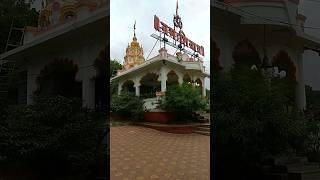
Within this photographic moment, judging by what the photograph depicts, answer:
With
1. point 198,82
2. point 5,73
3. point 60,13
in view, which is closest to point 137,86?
point 198,82

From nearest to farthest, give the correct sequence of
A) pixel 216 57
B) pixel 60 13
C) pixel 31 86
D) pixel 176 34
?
pixel 176 34 < pixel 216 57 < pixel 60 13 < pixel 31 86

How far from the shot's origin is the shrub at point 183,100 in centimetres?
379

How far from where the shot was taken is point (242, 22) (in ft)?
13.9

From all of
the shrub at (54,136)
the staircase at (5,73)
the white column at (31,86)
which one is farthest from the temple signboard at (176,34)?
the staircase at (5,73)

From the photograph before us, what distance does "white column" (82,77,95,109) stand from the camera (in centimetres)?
429

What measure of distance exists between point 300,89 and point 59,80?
108 inches

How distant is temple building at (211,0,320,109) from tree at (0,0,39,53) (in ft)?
7.85

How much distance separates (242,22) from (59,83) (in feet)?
7.16

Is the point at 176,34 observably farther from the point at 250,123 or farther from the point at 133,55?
the point at 250,123

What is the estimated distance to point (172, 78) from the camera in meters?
3.74

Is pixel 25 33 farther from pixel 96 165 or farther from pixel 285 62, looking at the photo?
pixel 285 62

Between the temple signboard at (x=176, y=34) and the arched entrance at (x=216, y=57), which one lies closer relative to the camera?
the temple signboard at (x=176, y=34)

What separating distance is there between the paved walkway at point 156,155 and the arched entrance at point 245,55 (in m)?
1.01

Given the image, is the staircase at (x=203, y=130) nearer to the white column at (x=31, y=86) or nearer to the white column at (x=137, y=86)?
the white column at (x=137, y=86)
